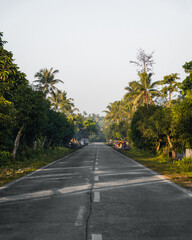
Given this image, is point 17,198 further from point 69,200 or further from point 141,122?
point 141,122

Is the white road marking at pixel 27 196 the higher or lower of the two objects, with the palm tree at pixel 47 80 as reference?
lower

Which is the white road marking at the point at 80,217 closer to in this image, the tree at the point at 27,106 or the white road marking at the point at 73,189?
the white road marking at the point at 73,189

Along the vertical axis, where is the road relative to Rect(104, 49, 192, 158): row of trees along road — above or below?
below

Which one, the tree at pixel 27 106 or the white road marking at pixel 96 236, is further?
the tree at pixel 27 106

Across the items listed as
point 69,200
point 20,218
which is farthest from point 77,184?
point 20,218

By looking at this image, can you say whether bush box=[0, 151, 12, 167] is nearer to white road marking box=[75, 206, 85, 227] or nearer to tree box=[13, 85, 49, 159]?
tree box=[13, 85, 49, 159]

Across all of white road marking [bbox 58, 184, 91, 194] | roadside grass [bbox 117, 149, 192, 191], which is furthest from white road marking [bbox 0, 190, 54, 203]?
roadside grass [bbox 117, 149, 192, 191]

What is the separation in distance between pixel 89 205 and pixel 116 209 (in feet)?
2.38

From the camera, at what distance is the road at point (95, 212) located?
15.6 feet

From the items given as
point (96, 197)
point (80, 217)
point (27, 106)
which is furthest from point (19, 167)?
point (80, 217)

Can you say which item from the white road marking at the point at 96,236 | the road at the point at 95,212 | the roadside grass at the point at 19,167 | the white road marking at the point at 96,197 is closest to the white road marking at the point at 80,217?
the road at the point at 95,212

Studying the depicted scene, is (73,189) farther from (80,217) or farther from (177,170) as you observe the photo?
(177,170)

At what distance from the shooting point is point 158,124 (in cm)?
2320

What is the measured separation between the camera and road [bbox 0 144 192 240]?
15.6 ft
